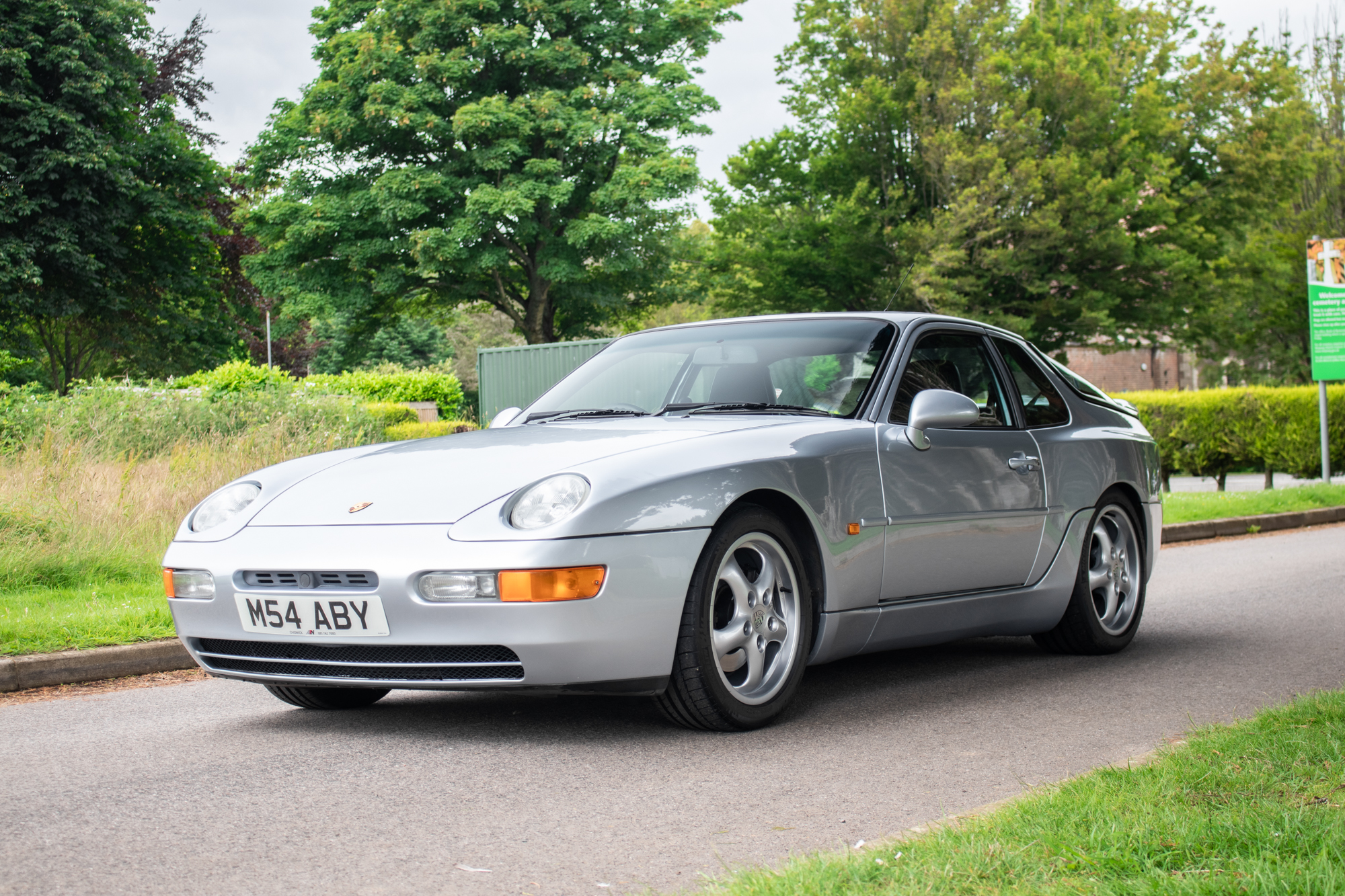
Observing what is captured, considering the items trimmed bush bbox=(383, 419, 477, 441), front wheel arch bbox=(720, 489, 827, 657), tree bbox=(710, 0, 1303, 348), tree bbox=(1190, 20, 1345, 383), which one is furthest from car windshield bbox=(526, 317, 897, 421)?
tree bbox=(1190, 20, 1345, 383)

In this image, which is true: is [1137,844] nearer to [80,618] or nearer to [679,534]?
[679,534]

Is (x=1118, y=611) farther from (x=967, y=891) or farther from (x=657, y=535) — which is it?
(x=967, y=891)

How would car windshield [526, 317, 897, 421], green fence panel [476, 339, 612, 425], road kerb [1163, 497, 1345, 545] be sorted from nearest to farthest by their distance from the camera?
car windshield [526, 317, 897, 421] < road kerb [1163, 497, 1345, 545] < green fence panel [476, 339, 612, 425]

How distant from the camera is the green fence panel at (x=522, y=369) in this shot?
74.4 feet

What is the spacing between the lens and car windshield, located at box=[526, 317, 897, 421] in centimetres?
529

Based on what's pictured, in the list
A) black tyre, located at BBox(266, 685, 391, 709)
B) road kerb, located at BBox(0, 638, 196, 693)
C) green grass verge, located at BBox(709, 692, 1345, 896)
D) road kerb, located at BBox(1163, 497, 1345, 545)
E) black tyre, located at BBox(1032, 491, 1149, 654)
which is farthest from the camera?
road kerb, located at BBox(1163, 497, 1345, 545)

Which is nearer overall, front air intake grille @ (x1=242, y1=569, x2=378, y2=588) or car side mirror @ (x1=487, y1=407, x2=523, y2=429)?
front air intake grille @ (x1=242, y1=569, x2=378, y2=588)

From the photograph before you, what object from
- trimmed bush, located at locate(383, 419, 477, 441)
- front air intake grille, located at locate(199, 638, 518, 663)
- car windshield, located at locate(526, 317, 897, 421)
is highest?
car windshield, located at locate(526, 317, 897, 421)

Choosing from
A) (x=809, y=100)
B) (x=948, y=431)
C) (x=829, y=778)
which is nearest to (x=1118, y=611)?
(x=948, y=431)

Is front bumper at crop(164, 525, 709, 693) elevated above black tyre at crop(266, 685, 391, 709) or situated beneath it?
elevated above

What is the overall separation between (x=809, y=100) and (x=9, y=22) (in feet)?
63.2

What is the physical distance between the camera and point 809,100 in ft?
115

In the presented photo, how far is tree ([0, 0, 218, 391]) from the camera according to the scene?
30.1 metres

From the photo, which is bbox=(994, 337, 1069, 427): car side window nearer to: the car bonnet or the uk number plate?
the car bonnet
